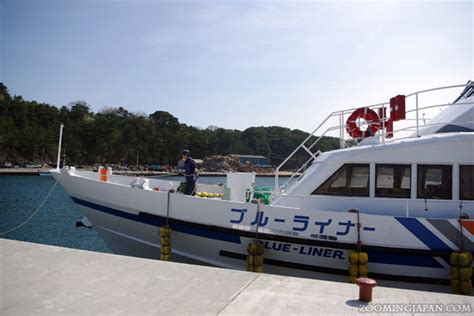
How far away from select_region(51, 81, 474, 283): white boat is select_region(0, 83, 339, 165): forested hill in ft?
Result: 202

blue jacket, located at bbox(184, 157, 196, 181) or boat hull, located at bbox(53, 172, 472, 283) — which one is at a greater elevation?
blue jacket, located at bbox(184, 157, 196, 181)

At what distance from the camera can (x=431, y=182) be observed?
603 cm

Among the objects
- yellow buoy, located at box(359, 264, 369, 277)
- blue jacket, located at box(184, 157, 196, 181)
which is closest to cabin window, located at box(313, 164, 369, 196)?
yellow buoy, located at box(359, 264, 369, 277)

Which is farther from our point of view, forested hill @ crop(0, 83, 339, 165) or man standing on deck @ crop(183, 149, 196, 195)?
forested hill @ crop(0, 83, 339, 165)

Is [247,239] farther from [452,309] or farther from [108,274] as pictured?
[452,309]

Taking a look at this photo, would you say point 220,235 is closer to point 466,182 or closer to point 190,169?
point 190,169

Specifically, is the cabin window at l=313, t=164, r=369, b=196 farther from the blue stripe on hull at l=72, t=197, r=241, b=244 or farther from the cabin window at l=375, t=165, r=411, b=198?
the blue stripe on hull at l=72, t=197, r=241, b=244

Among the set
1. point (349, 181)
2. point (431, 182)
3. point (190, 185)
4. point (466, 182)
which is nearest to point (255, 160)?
point (190, 185)

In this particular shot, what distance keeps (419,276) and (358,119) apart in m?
3.72

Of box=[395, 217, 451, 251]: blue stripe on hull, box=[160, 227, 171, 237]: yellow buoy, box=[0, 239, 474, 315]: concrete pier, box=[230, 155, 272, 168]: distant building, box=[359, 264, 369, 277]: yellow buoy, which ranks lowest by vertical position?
box=[359, 264, 369, 277]: yellow buoy

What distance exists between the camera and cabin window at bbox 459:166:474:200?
586 centimetres

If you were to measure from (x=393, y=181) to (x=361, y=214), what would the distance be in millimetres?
1016

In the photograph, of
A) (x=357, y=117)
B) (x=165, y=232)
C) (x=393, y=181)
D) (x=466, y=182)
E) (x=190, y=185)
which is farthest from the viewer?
(x=357, y=117)

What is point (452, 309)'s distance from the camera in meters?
3.38
